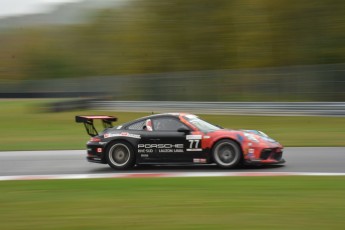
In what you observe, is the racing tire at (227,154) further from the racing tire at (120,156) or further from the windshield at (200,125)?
the racing tire at (120,156)

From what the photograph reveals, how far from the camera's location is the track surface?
1236cm

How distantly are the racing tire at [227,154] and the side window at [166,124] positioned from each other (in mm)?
965

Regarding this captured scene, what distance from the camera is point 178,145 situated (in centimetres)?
1257

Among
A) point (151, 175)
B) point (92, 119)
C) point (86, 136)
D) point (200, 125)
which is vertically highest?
point (92, 119)

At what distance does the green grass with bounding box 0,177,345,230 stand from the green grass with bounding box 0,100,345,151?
26.4 feet

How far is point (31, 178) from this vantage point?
1189 cm

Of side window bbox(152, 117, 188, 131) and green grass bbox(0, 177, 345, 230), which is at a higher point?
side window bbox(152, 117, 188, 131)

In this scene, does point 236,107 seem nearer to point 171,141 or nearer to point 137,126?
point 137,126

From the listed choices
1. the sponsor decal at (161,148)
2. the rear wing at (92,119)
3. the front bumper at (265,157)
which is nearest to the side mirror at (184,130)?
the sponsor decal at (161,148)

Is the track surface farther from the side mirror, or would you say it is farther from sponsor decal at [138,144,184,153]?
the side mirror

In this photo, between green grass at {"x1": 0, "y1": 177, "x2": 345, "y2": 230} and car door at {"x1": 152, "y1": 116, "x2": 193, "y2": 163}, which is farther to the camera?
car door at {"x1": 152, "y1": 116, "x2": 193, "y2": 163}

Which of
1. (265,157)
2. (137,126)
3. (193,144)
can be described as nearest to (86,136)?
(137,126)

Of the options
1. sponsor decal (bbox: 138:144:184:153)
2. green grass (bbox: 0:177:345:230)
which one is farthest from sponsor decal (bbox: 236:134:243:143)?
green grass (bbox: 0:177:345:230)

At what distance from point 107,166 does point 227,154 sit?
2.97 m
